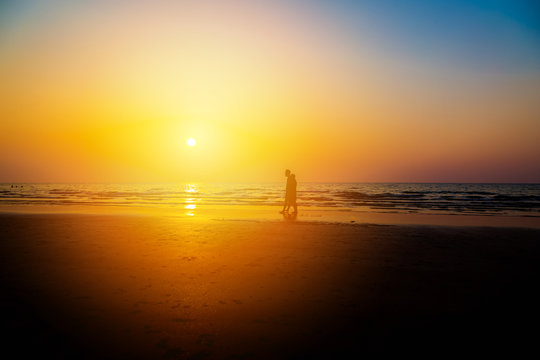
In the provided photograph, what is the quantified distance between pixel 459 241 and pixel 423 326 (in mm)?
8312

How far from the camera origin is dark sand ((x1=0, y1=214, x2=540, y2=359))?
402cm

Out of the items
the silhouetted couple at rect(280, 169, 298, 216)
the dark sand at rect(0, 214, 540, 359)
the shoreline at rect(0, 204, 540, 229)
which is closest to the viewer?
the dark sand at rect(0, 214, 540, 359)

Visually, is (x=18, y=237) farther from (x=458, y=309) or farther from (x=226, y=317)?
(x=458, y=309)

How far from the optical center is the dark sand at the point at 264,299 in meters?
4.02

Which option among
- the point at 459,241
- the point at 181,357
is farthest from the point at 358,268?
the point at 459,241

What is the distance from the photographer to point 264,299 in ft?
18.3

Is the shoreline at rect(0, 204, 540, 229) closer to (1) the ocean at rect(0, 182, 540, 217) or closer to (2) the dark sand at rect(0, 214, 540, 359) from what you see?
(1) the ocean at rect(0, 182, 540, 217)

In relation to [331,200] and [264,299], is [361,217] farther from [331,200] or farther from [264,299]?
[331,200]

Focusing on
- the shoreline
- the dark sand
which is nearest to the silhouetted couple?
the shoreline

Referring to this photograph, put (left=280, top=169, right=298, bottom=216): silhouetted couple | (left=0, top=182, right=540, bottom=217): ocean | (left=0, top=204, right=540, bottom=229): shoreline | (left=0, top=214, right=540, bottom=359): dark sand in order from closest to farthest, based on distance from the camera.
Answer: (left=0, top=214, right=540, bottom=359): dark sand < (left=0, top=204, right=540, bottom=229): shoreline < (left=280, top=169, right=298, bottom=216): silhouetted couple < (left=0, top=182, right=540, bottom=217): ocean

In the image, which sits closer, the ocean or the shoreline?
the shoreline

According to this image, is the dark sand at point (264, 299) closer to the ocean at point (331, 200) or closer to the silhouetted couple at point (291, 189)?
the silhouetted couple at point (291, 189)

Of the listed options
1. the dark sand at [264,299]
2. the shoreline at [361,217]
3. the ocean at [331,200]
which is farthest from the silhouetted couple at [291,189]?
the dark sand at [264,299]

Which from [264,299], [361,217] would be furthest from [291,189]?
[264,299]
